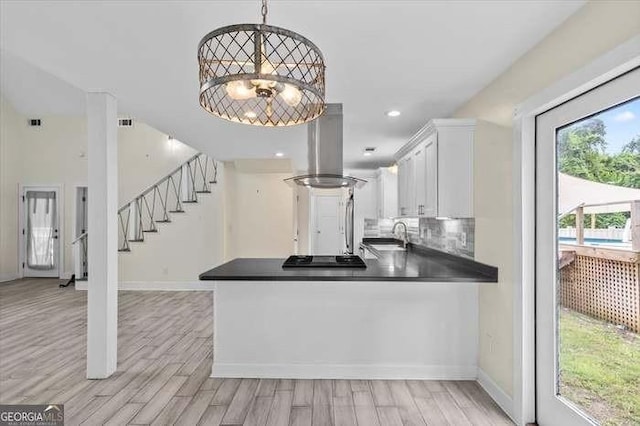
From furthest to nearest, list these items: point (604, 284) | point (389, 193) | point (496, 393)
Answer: point (389, 193), point (496, 393), point (604, 284)

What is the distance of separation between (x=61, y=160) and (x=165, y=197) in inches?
107

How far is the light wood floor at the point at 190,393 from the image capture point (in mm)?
2582

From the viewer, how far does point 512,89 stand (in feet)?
8.56

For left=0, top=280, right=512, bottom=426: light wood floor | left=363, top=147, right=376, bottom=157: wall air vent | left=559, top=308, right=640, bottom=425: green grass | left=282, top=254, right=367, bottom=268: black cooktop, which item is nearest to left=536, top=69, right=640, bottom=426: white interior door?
left=559, top=308, right=640, bottom=425: green grass

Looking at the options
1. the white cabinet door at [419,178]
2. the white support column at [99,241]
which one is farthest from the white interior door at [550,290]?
the white support column at [99,241]

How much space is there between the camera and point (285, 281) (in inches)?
124

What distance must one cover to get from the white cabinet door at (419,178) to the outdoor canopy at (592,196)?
1498 millimetres

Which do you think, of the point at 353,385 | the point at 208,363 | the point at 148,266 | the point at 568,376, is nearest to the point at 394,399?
the point at 353,385

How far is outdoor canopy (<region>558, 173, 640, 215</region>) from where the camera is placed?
70.4 inches

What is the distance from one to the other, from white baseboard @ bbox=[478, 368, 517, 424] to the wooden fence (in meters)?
0.93

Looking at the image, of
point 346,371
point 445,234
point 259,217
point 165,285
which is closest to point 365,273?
point 346,371

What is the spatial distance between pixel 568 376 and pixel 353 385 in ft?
5.23

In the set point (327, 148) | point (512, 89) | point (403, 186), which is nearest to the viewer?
point (512, 89)

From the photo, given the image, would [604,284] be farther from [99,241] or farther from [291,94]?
[99,241]
